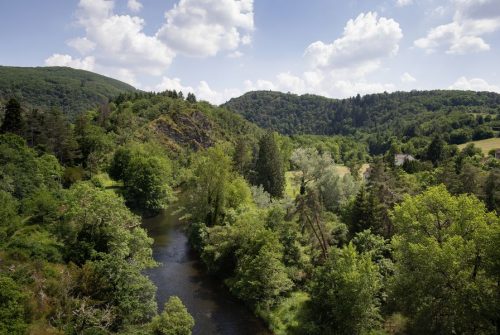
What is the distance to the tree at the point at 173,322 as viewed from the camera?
27.4 metres

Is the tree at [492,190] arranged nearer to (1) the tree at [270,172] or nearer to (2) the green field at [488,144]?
(1) the tree at [270,172]

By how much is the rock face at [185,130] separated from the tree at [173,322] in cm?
10224

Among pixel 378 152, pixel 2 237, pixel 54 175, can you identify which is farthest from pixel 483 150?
pixel 2 237

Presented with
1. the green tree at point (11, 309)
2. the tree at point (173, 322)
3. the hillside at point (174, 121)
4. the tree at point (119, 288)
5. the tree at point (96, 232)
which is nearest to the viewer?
the green tree at point (11, 309)

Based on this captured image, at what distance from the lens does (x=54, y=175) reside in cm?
6031

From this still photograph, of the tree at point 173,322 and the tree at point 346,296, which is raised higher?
the tree at point 346,296

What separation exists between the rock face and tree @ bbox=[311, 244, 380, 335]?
343 ft

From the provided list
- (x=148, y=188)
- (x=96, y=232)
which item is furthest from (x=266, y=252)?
(x=148, y=188)

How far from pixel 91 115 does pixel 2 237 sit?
108 meters

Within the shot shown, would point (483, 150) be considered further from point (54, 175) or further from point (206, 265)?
point (54, 175)

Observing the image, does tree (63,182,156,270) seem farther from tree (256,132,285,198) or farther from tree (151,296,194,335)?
tree (256,132,285,198)

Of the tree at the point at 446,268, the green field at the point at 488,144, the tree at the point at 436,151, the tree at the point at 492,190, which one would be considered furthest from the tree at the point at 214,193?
the green field at the point at 488,144

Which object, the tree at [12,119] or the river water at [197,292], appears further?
the tree at [12,119]

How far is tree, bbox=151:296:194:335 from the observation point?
89.8ft
